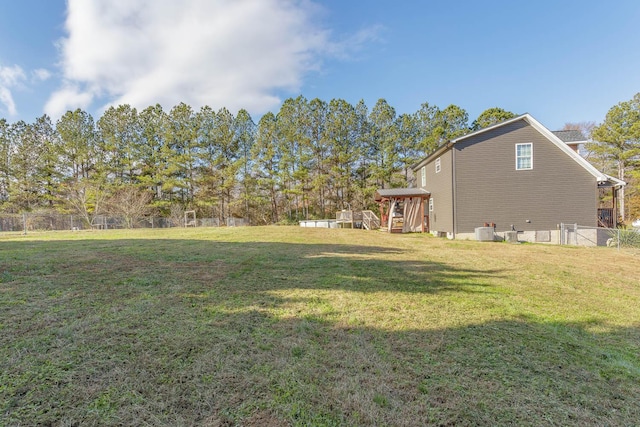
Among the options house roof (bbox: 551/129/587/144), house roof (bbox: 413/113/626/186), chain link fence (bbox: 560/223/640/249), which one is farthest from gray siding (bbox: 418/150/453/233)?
house roof (bbox: 551/129/587/144)

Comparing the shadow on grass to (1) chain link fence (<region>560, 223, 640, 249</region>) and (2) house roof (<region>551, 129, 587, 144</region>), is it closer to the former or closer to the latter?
(1) chain link fence (<region>560, 223, 640, 249</region>)

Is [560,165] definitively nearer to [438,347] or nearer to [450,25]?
[450,25]

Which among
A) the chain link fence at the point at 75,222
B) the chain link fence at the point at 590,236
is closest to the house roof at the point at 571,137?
the chain link fence at the point at 590,236

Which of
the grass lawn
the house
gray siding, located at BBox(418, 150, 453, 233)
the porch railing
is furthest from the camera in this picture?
gray siding, located at BBox(418, 150, 453, 233)

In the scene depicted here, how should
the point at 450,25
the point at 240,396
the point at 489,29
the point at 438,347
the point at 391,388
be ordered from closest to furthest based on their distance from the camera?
the point at 240,396, the point at 391,388, the point at 438,347, the point at 450,25, the point at 489,29

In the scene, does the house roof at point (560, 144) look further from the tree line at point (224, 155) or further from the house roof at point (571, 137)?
the tree line at point (224, 155)

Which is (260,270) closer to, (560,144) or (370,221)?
(560,144)

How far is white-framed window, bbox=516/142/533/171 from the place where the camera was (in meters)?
14.0

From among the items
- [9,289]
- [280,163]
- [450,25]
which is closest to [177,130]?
[280,163]

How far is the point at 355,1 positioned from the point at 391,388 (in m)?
14.3

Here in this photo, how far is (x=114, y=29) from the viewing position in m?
10.4

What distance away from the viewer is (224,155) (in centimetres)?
3105

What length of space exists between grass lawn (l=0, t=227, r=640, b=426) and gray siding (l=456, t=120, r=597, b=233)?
9711 mm

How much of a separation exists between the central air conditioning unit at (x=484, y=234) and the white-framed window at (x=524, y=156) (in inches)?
149
